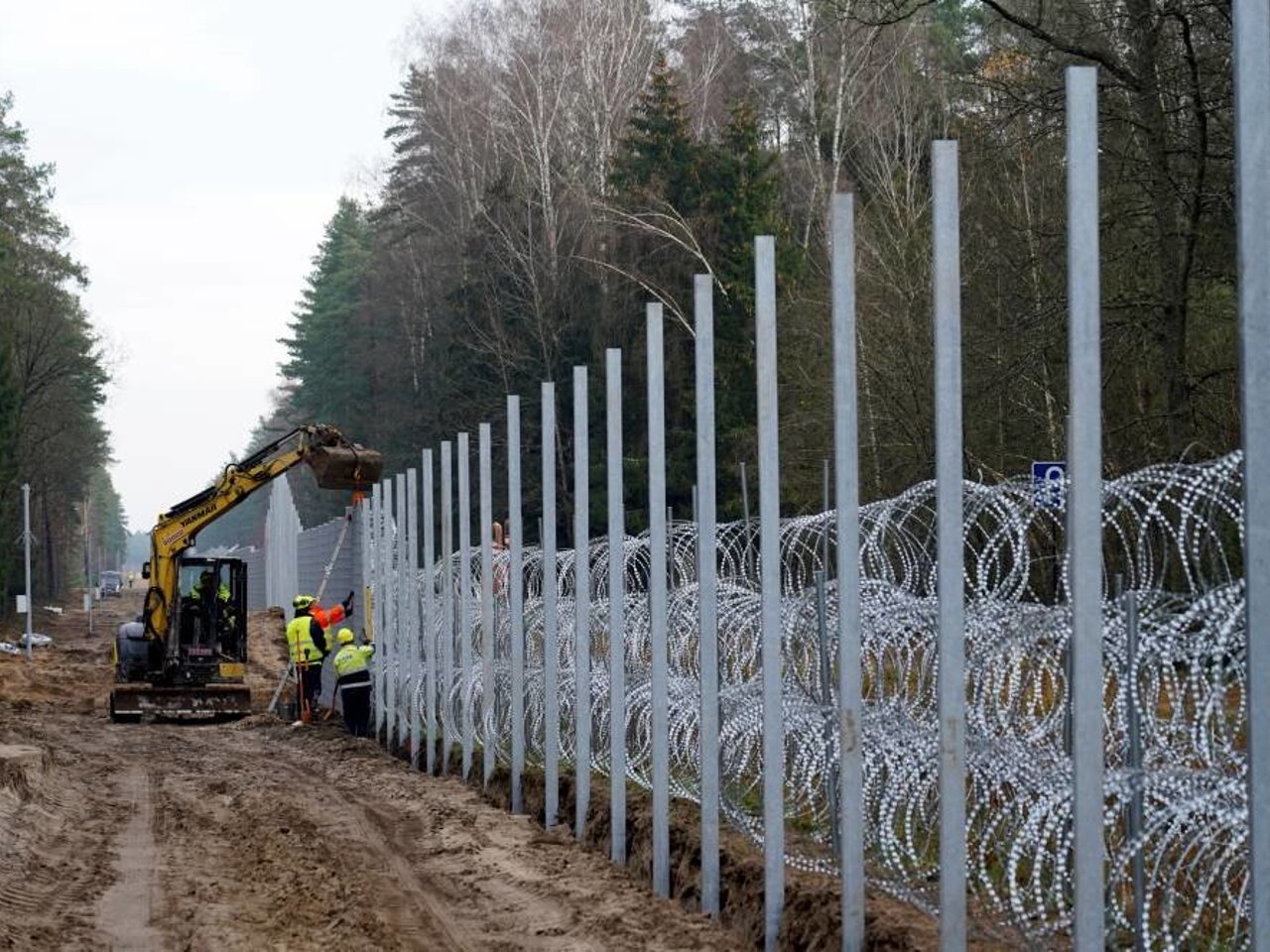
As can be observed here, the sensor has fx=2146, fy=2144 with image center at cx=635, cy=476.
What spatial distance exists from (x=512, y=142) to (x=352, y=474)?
24313 mm

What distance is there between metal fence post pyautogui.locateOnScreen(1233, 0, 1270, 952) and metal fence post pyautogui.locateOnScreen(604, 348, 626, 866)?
23.4 ft

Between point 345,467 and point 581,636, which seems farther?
point 345,467

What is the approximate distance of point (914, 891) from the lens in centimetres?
871

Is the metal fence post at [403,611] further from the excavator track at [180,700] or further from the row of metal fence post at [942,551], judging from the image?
the row of metal fence post at [942,551]

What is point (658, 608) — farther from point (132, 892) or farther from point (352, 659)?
point (352, 659)

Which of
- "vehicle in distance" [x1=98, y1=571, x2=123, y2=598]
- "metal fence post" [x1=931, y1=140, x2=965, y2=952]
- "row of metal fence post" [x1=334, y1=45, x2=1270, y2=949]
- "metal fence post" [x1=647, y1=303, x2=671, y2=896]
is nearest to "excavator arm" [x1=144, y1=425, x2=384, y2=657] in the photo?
"row of metal fence post" [x1=334, y1=45, x2=1270, y2=949]

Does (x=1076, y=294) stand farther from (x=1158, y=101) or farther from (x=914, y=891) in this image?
(x=1158, y=101)

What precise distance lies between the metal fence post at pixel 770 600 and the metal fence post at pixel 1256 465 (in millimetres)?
4127

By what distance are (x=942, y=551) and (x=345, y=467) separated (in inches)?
651

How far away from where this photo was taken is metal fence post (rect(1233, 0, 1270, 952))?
510 cm

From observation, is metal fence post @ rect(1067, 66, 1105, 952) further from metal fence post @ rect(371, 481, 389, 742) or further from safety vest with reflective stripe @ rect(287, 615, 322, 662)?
safety vest with reflective stripe @ rect(287, 615, 322, 662)

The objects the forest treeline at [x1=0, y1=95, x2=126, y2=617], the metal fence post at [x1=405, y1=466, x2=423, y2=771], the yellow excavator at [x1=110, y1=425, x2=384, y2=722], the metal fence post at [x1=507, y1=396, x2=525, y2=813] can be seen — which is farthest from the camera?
the forest treeline at [x1=0, y1=95, x2=126, y2=617]

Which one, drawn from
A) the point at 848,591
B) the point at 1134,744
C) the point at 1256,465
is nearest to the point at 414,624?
the point at 848,591

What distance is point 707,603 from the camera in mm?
10375
